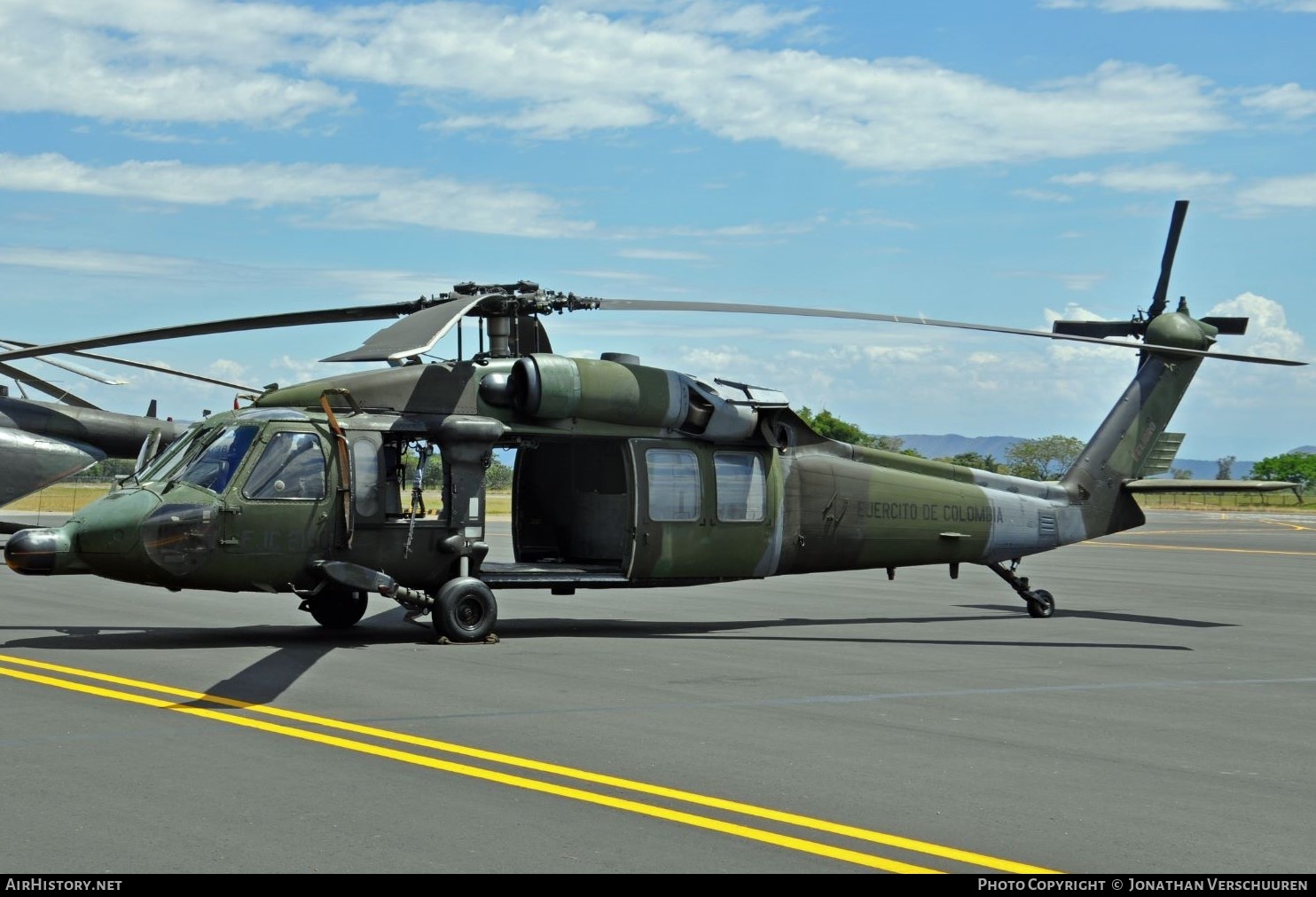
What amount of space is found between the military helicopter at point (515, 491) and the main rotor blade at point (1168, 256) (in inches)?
3.0

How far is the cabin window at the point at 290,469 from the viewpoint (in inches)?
568

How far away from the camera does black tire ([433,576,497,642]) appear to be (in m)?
14.9

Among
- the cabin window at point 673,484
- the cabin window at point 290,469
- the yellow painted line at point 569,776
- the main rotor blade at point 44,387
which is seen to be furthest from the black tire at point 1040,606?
the main rotor blade at point 44,387

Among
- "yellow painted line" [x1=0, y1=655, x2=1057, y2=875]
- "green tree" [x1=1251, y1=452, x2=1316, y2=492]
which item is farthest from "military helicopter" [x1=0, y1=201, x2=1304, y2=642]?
"green tree" [x1=1251, y1=452, x2=1316, y2=492]

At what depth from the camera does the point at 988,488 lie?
1961 cm

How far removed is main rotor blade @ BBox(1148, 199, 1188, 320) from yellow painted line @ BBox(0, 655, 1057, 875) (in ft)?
50.1

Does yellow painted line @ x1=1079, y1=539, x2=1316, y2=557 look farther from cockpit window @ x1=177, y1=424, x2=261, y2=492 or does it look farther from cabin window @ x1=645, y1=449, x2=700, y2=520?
cockpit window @ x1=177, y1=424, x2=261, y2=492

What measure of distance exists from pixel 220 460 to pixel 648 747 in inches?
288

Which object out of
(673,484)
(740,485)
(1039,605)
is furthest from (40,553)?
(1039,605)

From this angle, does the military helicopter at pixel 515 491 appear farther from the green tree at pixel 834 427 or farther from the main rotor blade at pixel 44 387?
the green tree at pixel 834 427

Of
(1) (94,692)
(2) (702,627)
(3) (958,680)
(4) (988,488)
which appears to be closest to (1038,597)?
Result: (4) (988,488)

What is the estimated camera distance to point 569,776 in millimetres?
7988

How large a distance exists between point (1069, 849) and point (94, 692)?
7.69m
